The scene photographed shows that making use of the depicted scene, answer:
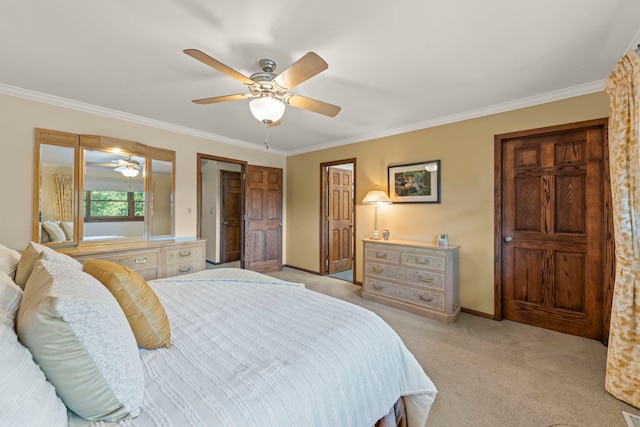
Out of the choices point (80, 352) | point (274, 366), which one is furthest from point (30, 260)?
point (274, 366)

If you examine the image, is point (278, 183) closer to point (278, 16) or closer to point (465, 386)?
point (278, 16)

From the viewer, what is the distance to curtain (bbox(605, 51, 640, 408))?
1.70 metres

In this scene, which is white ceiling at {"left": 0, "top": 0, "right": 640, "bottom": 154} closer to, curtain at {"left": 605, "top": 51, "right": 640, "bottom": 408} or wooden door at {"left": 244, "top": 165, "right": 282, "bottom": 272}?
curtain at {"left": 605, "top": 51, "right": 640, "bottom": 408}

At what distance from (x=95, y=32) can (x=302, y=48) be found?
1414mm

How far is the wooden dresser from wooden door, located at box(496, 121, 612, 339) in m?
3.76

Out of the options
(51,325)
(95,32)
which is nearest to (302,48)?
(95,32)

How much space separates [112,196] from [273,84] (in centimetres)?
268

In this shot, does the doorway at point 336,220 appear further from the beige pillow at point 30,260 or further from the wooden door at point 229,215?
the beige pillow at point 30,260

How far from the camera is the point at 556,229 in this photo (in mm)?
2750

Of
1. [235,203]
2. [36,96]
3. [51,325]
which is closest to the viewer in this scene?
[51,325]

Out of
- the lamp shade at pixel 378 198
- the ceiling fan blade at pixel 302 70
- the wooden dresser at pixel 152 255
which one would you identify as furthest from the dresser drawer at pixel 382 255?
the ceiling fan blade at pixel 302 70

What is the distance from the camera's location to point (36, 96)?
2.71 m

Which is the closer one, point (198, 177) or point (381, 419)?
point (381, 419)

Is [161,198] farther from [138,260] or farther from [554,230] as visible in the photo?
[554,230]
